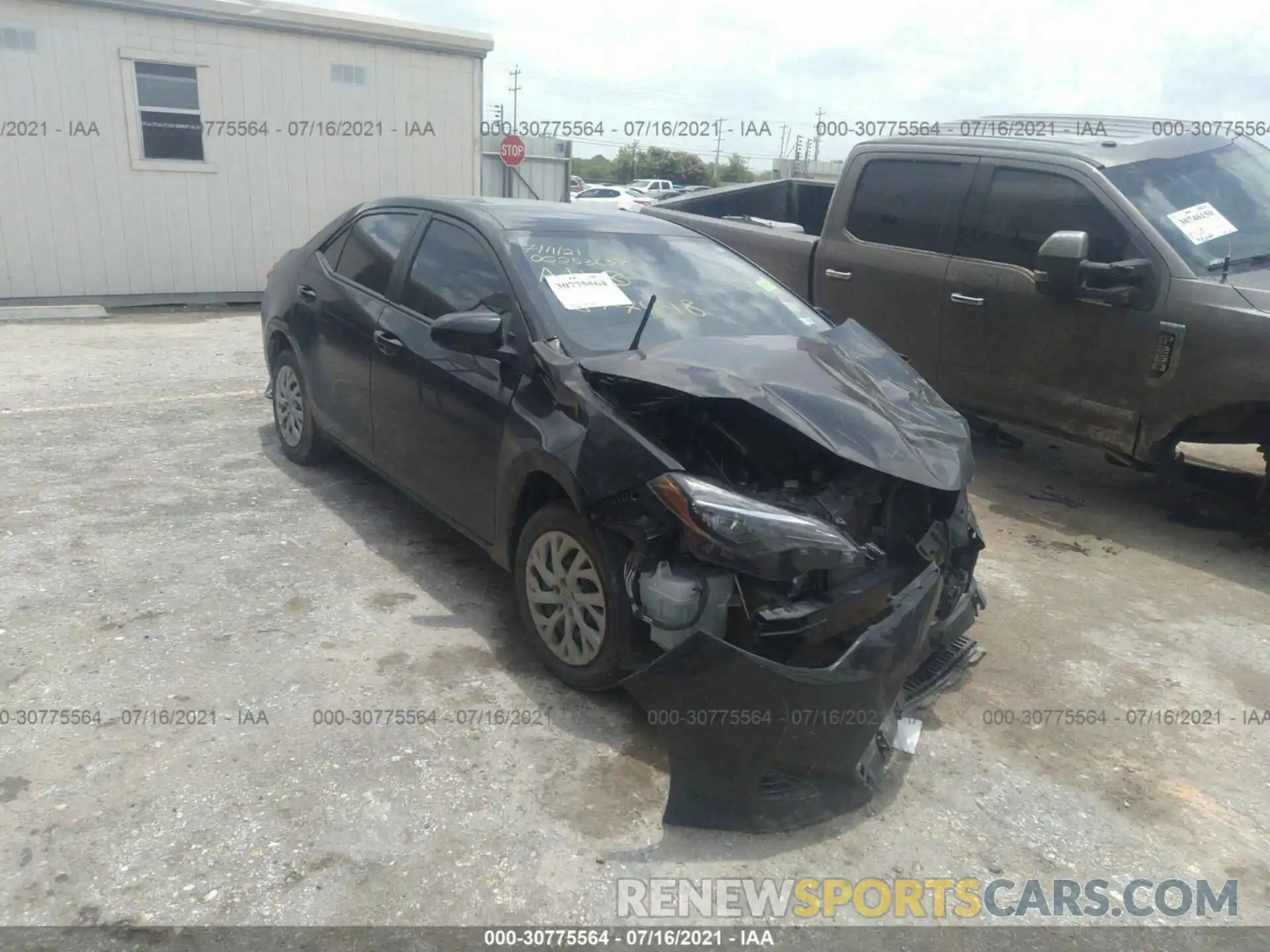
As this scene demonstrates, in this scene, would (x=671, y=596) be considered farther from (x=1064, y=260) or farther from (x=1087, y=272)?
(x=1087, y=272)

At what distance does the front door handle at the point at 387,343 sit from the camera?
4.47m

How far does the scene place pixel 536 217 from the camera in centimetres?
437

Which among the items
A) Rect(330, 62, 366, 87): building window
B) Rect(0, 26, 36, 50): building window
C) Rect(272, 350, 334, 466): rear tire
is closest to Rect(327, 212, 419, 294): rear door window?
Rect(272, 350, 334, 466): rear tire

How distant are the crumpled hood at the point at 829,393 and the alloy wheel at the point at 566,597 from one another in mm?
667

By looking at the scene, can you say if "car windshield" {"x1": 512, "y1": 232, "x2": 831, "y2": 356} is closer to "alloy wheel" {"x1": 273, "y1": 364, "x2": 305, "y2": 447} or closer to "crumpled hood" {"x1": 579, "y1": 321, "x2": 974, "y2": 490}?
"crumpled hood" {"x1": 579, "y1": 321, "x2": 974, "y2": 490}

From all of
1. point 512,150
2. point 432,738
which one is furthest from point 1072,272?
point 512,150

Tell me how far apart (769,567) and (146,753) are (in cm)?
210

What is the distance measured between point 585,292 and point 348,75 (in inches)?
404

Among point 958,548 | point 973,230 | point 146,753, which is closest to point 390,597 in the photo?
point 146,753

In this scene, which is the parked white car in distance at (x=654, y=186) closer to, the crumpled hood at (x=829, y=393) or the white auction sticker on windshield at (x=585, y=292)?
the white auction sticker on windshield at (x=585, y=292)

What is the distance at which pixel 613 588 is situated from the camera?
10.4ft

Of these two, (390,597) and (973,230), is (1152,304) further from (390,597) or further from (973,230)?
(390,597)

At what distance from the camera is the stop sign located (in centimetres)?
1630

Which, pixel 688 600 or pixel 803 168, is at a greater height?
pixel 803 168
